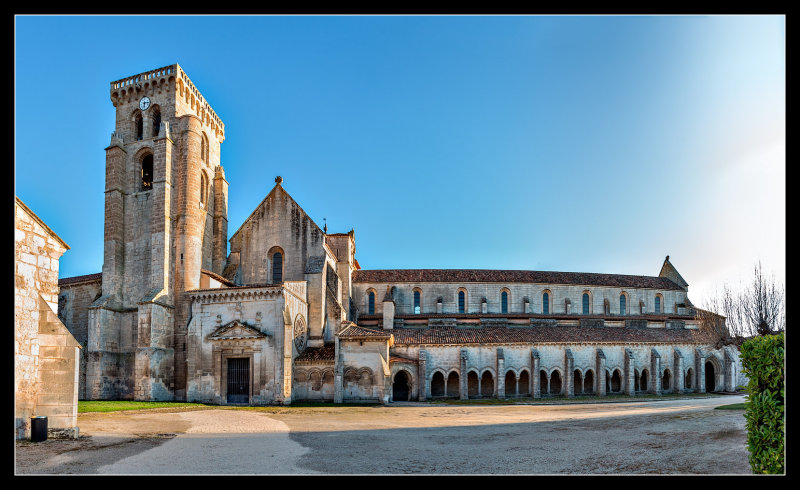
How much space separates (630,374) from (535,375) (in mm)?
8865

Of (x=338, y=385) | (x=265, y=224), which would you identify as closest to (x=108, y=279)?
(x=265, y=224)

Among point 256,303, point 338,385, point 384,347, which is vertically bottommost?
point 338,385

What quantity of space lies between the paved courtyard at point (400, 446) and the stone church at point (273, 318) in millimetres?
12512

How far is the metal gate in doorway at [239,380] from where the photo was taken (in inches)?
1387

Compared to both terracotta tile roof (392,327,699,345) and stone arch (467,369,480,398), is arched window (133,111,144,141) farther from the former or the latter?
stone arch (467,369,480,398)

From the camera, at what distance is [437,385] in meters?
43.0

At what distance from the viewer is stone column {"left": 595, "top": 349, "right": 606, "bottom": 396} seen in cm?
4347

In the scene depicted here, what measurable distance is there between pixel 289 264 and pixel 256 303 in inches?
252

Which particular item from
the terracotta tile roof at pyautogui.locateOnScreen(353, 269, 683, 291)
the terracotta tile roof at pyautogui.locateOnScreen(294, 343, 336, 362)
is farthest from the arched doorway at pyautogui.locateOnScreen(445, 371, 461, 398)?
the terracotta tile roof at pyautogui.locateOnScreen(353, 269, 683, 291)

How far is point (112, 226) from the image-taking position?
135 feet

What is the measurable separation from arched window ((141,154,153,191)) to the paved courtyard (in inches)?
927

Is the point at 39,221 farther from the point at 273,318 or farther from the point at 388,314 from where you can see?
the point at 388,314

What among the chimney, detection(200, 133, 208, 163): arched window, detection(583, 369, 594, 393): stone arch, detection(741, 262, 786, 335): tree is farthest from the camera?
detection(583, 369, 594, 393): stone arch

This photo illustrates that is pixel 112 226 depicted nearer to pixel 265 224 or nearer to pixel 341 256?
pixel 265 224
